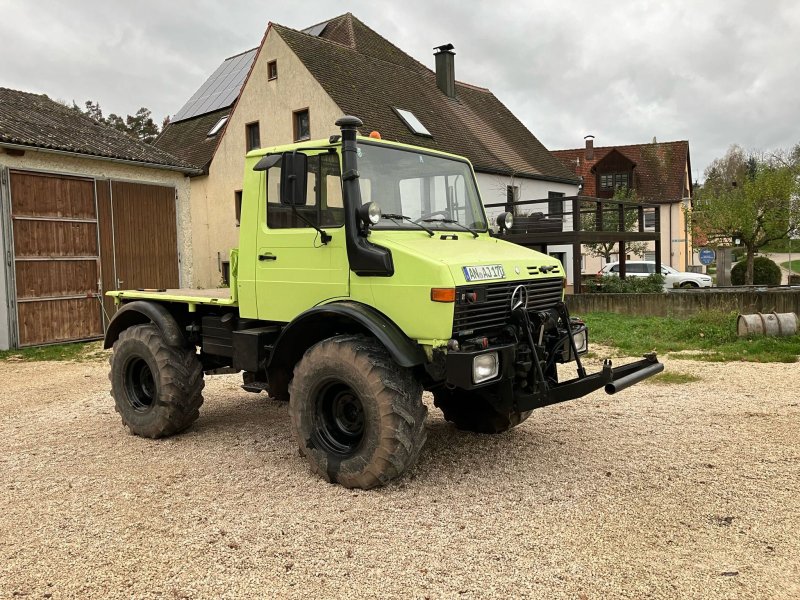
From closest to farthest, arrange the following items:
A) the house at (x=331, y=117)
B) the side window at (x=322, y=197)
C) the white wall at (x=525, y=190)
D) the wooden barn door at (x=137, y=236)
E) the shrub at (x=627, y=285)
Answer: the side window at (x=322, y=197) < the wooden barn door at (x=137, y=236) < the shrub at (x=627, y=285) < the house at (x=331, y=117) < the white wall at (x=525, y=190)

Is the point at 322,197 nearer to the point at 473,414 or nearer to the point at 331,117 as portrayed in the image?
the point at 473,414

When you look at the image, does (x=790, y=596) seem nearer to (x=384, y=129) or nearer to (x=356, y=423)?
(x=356, y=423)

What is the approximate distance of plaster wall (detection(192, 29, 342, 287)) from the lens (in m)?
22.4

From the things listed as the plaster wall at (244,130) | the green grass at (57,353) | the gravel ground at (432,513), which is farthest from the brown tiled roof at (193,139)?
the gravel ground at (432,513)

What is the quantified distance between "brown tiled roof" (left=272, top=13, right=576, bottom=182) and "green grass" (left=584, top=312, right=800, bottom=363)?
1064 centimetres

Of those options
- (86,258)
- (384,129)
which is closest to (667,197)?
(384,129)

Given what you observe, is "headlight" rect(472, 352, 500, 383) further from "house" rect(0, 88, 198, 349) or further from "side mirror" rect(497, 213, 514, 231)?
"house" rect(0, 88, 198, 349)

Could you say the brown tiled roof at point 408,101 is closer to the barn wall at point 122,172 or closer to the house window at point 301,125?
the house window at point 301,125

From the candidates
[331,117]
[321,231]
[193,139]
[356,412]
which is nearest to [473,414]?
[356,412]

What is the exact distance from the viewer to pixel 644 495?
4.80m

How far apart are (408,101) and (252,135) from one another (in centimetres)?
571

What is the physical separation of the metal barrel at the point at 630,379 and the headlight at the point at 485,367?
29.0 inches

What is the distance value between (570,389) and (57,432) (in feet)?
16.8

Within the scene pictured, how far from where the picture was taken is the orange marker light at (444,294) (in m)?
4.57
